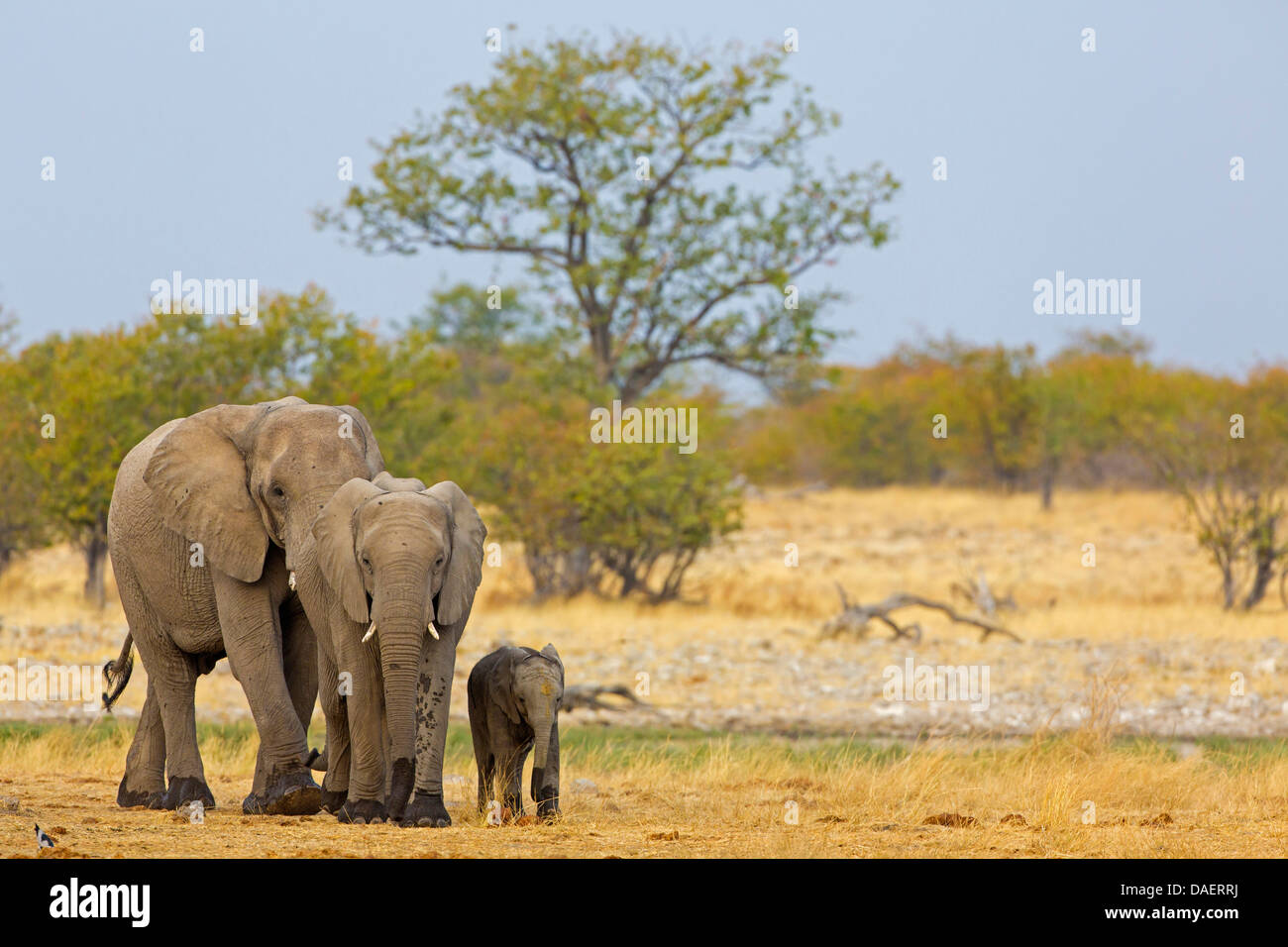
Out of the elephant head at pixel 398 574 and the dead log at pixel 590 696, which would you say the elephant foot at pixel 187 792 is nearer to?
the elephant head at pixel 398 574

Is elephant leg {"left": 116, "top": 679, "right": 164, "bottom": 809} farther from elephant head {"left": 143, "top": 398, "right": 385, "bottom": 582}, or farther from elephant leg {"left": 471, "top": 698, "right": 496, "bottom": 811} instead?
elephant leg {"left": 471, "top": 698, "right": 496, "bottom": 811}

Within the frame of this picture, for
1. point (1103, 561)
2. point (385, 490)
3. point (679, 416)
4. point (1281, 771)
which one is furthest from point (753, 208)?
point (385, 490)

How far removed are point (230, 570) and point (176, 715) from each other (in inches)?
46.3

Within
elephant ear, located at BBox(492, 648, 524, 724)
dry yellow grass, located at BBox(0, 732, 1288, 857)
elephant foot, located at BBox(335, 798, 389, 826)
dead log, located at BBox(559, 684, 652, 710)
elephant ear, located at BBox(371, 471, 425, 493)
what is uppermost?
elephant ear, located at BBox(371, 471, 425, 493)

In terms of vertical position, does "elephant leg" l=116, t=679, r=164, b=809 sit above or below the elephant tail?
below

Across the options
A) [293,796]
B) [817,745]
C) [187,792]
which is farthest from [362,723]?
[817,745]

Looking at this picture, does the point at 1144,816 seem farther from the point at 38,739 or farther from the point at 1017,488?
the point at 1017,488

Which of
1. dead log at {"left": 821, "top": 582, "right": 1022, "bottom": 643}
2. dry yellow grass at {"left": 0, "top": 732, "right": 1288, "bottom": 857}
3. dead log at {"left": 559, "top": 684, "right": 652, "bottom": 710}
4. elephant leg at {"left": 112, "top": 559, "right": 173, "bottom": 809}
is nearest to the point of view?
dry yellow grass at {"left": 0, "top": 732, "right": 1288, "bottom": 857}

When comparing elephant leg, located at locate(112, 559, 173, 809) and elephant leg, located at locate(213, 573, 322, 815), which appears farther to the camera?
elephant leg, located at locate(112, 559, 173, 809)

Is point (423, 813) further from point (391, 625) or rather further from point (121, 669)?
point (121, 669)

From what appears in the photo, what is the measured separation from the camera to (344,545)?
977 centimetres

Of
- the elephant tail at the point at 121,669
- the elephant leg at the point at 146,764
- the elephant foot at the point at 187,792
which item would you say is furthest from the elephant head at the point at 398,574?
the elephant tail at the point at 121,669

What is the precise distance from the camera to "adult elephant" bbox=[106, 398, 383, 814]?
10.5 m

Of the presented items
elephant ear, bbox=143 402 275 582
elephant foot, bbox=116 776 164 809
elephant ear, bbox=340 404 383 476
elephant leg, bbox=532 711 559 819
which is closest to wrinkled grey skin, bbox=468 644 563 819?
elephant leg, bbox=532 711 559 819
